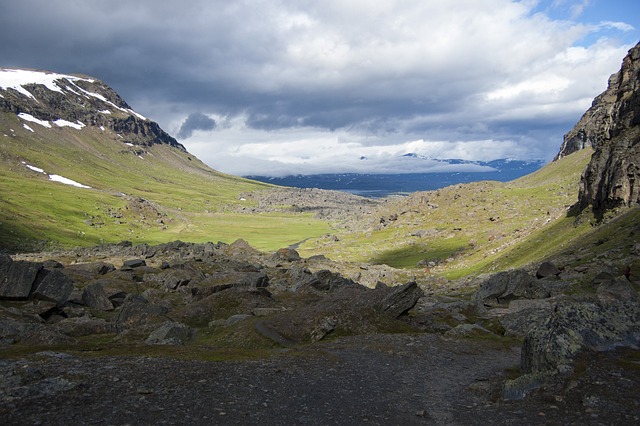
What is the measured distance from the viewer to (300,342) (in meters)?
37.3

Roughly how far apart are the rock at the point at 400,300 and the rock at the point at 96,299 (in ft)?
127

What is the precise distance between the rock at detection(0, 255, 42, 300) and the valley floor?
117ft

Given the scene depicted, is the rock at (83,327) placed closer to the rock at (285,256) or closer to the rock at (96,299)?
the rock at (96,299)

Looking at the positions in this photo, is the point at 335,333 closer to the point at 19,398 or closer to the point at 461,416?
the point at 461,416

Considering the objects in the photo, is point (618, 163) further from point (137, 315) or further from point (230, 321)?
point (137, 315)

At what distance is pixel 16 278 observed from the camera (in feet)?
175

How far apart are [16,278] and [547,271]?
7213 centimetres

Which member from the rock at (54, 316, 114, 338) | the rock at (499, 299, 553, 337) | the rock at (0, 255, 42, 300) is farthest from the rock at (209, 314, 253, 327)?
the rock at (0, 255, 42, 300)

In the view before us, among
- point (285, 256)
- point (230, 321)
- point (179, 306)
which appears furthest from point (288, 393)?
Result: point (285, 256)

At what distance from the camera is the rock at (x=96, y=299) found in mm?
57469

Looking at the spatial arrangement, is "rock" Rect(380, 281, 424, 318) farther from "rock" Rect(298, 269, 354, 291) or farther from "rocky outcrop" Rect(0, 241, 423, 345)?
"rock" Rect(298, 269, 354, 291)

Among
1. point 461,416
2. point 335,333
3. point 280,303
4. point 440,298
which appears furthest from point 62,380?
point 440,298

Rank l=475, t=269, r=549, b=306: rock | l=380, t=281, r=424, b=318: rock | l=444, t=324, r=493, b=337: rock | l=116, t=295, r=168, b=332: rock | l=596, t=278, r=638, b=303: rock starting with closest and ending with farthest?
1. l=444, t=324, r=493, b=337: rock
2. l=596, t=278, r=638, b=303: rock
3. l=116, t=295, r=168, b=332: rock
4. l=380, t=281, r=424, b=318: rock
5. l=475, t=269, r=549, b=306: rock

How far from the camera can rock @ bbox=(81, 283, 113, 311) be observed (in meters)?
57.5
